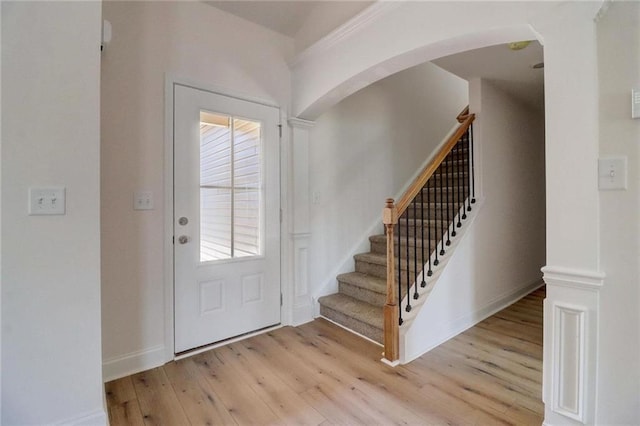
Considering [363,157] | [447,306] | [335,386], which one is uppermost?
[363,157]

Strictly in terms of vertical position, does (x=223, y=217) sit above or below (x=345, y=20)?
below

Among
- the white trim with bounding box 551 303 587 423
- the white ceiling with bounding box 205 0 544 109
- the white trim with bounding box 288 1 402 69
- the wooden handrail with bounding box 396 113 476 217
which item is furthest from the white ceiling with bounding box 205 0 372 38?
the white trim with bounding box 551 303 587 423

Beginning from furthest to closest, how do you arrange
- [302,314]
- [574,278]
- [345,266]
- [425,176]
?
[345,266]
[302,314]
[425,176]
[574,278]

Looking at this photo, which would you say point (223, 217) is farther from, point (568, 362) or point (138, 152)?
point (568, 362)

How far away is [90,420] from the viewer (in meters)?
1.41

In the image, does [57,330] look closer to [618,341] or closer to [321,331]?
[321,331]

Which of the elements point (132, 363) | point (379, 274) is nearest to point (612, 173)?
point (379, 274)

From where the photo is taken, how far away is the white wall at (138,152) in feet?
6.18

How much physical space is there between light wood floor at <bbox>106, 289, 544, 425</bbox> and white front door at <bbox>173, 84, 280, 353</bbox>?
0.84 feet

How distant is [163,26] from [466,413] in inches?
119

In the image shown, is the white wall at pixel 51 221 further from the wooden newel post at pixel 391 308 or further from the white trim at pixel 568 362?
the white trim at pixel 568 362

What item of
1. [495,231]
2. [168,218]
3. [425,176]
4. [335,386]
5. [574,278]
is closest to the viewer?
[574,278]

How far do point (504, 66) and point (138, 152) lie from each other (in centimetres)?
300

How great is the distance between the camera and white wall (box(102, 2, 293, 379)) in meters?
1.88
